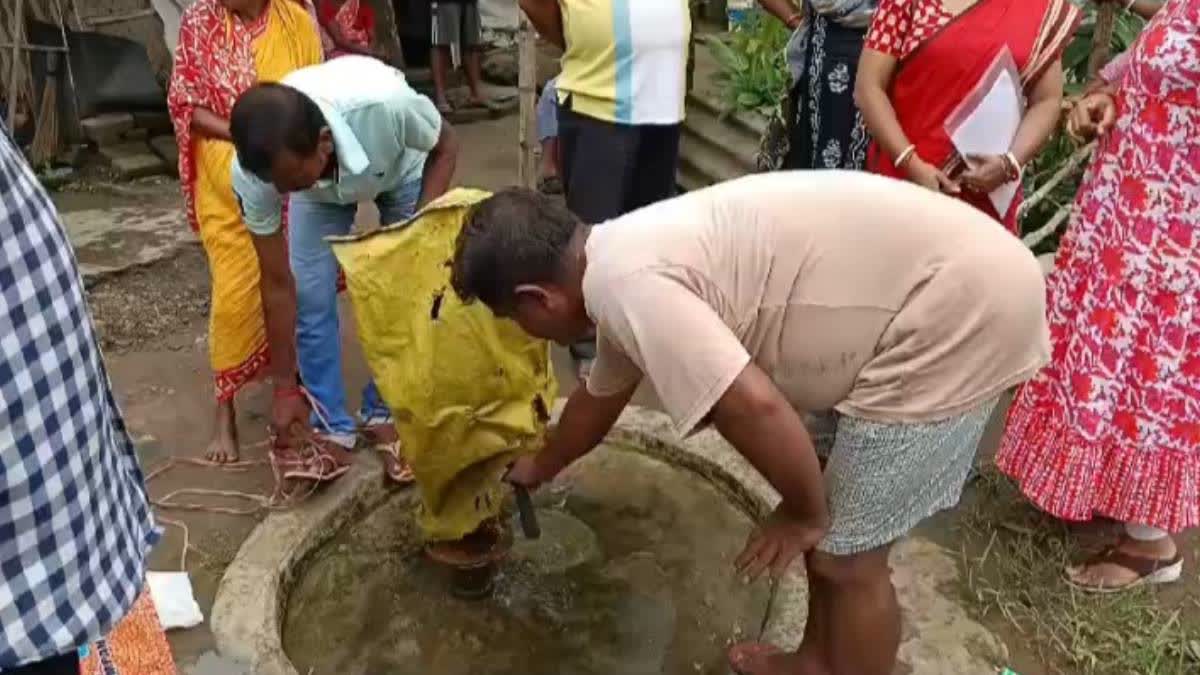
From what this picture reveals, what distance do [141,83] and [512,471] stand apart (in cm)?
463

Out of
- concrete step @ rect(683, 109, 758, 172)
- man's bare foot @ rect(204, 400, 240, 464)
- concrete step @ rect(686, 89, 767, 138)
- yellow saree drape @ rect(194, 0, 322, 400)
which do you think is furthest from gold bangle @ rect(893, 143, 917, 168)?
concrete step @ rect(686, 89, 767, 138)

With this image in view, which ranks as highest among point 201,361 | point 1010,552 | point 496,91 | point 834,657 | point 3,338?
point 3,338

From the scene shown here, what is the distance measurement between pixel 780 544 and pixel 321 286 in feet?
5.49

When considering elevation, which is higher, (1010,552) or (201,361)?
(1010,552)

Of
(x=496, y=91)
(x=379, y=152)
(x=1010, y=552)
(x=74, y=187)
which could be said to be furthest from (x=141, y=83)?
(x=1010, y=552)

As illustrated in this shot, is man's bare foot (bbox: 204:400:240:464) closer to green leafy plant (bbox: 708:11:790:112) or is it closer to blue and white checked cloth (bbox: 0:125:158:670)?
blue and white checked cloth (bbox: 0:125:158:670)

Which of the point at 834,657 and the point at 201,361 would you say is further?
the point at 201,361

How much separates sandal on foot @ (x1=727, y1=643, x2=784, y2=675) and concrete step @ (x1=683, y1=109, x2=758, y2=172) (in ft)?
11.1

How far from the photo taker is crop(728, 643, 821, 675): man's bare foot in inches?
99.0

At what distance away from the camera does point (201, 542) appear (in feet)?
10.3

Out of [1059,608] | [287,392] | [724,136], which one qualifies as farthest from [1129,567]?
[724,136]

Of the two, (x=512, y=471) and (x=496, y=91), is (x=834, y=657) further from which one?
(x=496, y=91)

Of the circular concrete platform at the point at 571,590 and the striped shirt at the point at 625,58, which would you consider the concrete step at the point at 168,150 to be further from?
the circular concrete platform at the point at 571,590

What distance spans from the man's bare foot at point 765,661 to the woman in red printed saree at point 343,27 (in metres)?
3.01
